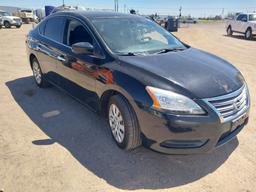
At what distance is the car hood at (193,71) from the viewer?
2.86m

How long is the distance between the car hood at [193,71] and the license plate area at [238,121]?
12.8 inches

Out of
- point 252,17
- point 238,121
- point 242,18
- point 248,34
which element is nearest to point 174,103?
point 238,121

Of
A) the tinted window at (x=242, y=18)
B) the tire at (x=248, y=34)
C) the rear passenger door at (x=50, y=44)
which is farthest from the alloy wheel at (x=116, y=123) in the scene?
the tinted window at (x=242, y=18)

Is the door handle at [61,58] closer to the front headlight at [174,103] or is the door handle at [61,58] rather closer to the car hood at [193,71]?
the car hood at [193,71]

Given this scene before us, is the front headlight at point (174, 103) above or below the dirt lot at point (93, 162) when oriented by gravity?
above

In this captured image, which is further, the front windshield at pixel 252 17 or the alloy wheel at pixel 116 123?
the front windshield at pixel 252 17

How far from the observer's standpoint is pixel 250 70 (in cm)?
788

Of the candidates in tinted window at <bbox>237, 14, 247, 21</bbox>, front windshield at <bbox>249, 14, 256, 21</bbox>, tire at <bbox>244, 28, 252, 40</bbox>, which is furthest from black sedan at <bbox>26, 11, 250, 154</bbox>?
tinted window at <bbox>237, 14, 247, 21</bbox>

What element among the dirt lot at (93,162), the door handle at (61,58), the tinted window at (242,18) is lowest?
the dirt lot at (93,162)

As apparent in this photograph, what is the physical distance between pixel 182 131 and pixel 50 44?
3.15 metres

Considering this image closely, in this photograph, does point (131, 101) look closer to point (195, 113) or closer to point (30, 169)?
point (195, 113)

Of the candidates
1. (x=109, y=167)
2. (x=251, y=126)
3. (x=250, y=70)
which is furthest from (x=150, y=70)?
(x=250, y=70)

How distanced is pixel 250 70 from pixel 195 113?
6.05 metres

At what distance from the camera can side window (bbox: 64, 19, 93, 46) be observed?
388cm
